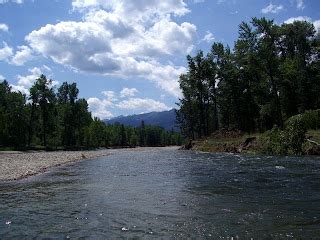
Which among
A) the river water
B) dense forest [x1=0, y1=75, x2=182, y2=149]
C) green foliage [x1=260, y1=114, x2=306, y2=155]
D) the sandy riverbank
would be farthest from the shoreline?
dense forest [x1=0, y1=75, x2=182, y2=149]

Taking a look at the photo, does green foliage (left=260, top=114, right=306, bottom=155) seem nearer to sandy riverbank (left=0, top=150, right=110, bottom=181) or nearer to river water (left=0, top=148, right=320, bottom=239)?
river water (left=0, top=148, right=320, bottom=239)

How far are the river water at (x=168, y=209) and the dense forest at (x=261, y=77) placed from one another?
4847 cm

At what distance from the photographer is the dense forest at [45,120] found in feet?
367

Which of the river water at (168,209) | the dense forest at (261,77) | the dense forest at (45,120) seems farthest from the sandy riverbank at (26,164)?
the dense forest at (45,120)

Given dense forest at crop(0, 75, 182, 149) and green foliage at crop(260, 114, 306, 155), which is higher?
dense forest at crop(0, 75, 182, 149)

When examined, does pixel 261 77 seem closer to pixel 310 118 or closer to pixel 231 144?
pixel 231 144

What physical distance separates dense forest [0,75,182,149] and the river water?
92145 mm

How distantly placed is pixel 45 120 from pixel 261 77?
6845 centimetres

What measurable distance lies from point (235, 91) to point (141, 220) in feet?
259

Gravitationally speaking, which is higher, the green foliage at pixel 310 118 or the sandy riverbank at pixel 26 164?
the green foliage at pixel 310 118

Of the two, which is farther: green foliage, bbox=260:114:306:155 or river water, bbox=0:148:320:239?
green foliage, bbox=260:114:306:155

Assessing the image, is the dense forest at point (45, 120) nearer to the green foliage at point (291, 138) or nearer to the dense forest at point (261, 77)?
the dense forest at point (261, 77)

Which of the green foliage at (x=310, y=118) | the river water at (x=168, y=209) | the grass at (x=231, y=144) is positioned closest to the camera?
the river water at (x=168, y=209)

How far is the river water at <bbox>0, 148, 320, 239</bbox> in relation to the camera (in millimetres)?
11820
